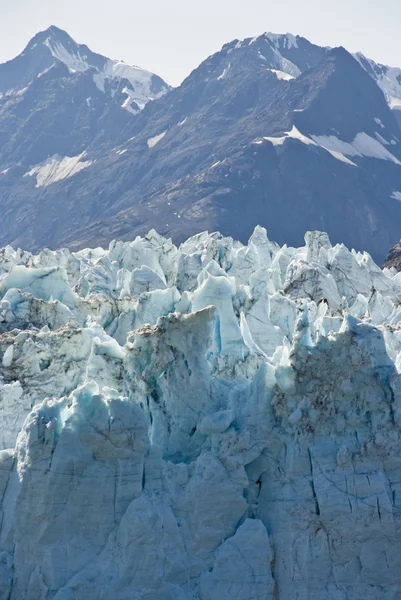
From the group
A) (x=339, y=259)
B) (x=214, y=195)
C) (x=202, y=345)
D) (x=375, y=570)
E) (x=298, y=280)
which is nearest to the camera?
(x=375, y=570)

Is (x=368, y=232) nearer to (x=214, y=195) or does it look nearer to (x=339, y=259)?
(x=214, y=195)

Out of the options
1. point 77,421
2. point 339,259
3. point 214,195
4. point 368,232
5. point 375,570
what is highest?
point 77,421

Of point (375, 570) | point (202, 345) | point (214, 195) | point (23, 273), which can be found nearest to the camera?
point (375, 570)

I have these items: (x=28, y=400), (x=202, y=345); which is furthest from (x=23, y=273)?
(x=202, y=345)

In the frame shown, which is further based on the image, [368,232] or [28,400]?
[368,232]

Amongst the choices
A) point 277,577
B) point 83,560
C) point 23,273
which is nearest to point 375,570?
point 277,577

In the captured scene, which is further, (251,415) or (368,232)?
(368,232)

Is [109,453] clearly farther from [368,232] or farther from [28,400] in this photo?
[368,232]

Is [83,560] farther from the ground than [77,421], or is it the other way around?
[77,421]

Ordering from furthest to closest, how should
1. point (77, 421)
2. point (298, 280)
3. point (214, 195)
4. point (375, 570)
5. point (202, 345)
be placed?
point (214, 195), point (298, 280), point (202, 345), point (77, 421), point (375, 570)
